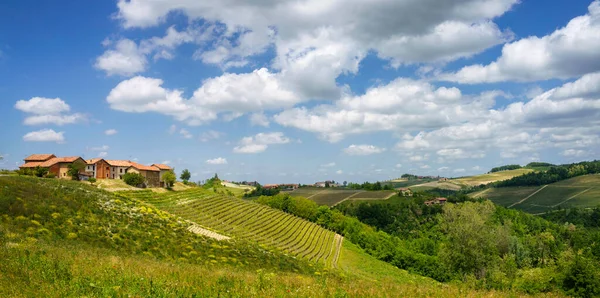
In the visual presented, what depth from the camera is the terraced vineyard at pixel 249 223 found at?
2726 inches

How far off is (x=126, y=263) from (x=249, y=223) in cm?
7240

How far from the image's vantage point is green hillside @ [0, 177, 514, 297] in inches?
361

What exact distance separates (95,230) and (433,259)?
76.7 meters

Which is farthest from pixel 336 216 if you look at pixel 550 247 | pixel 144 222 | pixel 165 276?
pixel 165 276

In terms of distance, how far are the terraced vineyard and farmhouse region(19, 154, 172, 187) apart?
1130 centimetres

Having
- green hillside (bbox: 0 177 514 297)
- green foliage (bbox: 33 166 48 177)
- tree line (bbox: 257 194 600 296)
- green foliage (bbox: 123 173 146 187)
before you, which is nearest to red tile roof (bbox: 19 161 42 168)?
green foliage (bbox: 33 166 48 177)

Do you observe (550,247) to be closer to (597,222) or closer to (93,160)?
(597,222)

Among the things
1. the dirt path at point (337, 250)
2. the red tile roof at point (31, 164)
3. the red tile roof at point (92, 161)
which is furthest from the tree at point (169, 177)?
the dirt path at point (337, 250)

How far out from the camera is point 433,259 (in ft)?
286

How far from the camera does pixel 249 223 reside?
84.3m

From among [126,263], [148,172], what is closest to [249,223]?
[148,172]

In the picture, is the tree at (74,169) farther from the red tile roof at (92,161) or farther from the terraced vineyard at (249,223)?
the terraced vineyard at (249,223)

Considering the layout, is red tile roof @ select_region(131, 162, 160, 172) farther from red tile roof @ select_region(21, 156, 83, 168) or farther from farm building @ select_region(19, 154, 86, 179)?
red tile roof @ select_region(21, 156, 83, 168)

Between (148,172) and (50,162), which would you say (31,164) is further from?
(148,172)
